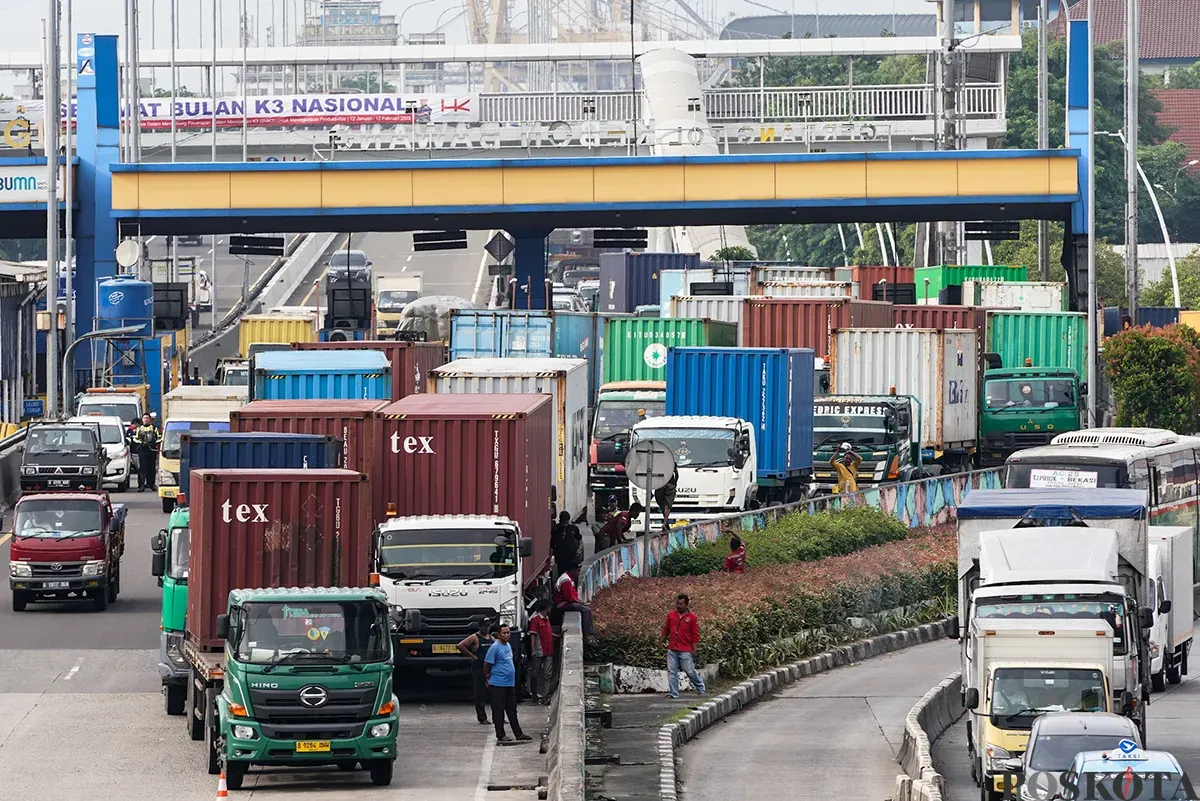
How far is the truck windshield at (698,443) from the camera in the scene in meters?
37.3

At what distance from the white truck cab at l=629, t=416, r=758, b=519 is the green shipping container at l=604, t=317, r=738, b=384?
8.45 metres

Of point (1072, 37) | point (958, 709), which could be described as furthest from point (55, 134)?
point (958, 709)

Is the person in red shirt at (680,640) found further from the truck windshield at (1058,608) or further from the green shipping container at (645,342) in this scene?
the green shipping container at (645,342)

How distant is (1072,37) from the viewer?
57.1 metres

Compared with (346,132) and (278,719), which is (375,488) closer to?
(278,719)

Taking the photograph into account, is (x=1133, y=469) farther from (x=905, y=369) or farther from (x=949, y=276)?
(x=949, y=276)

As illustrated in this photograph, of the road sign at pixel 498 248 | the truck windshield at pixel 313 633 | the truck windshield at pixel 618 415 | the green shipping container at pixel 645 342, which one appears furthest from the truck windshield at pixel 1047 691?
the road sign at pixel 498 248

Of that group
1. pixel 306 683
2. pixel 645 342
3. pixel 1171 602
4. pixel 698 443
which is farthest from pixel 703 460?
pixel 306 683

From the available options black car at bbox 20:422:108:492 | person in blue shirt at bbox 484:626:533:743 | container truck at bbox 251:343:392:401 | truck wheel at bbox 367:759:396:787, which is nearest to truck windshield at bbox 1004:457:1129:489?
container truck at bbox 251:343:392:401

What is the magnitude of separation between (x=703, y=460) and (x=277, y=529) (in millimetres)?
14538

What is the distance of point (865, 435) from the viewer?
140 ft

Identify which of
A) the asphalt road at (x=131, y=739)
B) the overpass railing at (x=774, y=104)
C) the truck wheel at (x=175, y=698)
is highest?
the overpass railing at (x=774, y=104)

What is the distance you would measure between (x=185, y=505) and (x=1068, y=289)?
4144cm

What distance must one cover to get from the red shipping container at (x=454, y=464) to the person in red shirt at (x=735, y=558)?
502cm
